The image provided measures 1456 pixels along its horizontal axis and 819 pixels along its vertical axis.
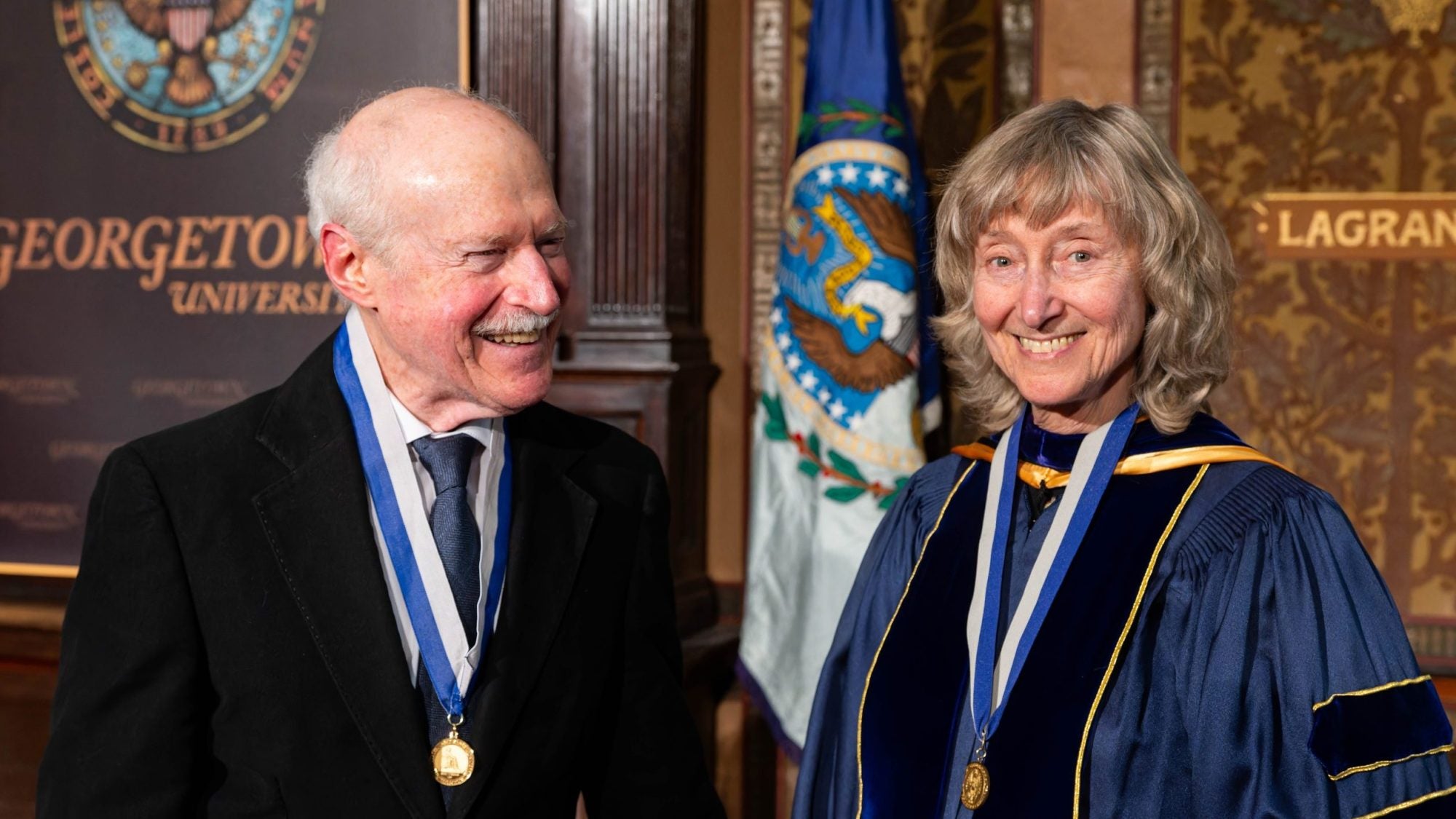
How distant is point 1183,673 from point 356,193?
1.18 metres

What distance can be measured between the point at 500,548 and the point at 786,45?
8.93 ft

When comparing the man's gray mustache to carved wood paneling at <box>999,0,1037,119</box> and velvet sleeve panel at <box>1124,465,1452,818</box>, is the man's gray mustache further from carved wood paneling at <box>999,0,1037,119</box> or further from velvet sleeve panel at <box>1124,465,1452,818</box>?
carved wood paneling at <box>999,0,1037,119</box>

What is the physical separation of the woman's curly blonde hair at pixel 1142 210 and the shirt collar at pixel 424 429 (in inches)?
28.9

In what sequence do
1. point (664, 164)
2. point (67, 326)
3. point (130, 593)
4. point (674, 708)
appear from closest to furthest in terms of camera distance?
1. point (130, 593)
2. point (674, 708)
3. point (664, 164)
4. point (67, 326)

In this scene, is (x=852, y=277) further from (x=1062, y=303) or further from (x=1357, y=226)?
(x=1062, y=303)

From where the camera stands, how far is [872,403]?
3514mm

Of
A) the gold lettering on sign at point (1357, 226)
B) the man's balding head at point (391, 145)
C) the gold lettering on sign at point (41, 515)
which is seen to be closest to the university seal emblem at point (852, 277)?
the gold lettering on sign at point (1357, 226)

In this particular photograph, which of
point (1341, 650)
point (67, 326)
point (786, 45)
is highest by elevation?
point (786, 45)

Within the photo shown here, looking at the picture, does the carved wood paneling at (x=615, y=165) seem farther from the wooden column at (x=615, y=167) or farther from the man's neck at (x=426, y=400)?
the man's neck at (x=426, y=400)

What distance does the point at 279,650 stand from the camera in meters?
1.58

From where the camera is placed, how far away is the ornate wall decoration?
379 centimetres

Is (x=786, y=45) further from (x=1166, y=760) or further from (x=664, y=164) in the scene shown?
(x=1166, y=760)

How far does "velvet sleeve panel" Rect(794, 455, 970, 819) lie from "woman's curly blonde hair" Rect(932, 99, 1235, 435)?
37 cm

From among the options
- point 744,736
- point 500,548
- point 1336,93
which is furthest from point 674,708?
point 1336,93
